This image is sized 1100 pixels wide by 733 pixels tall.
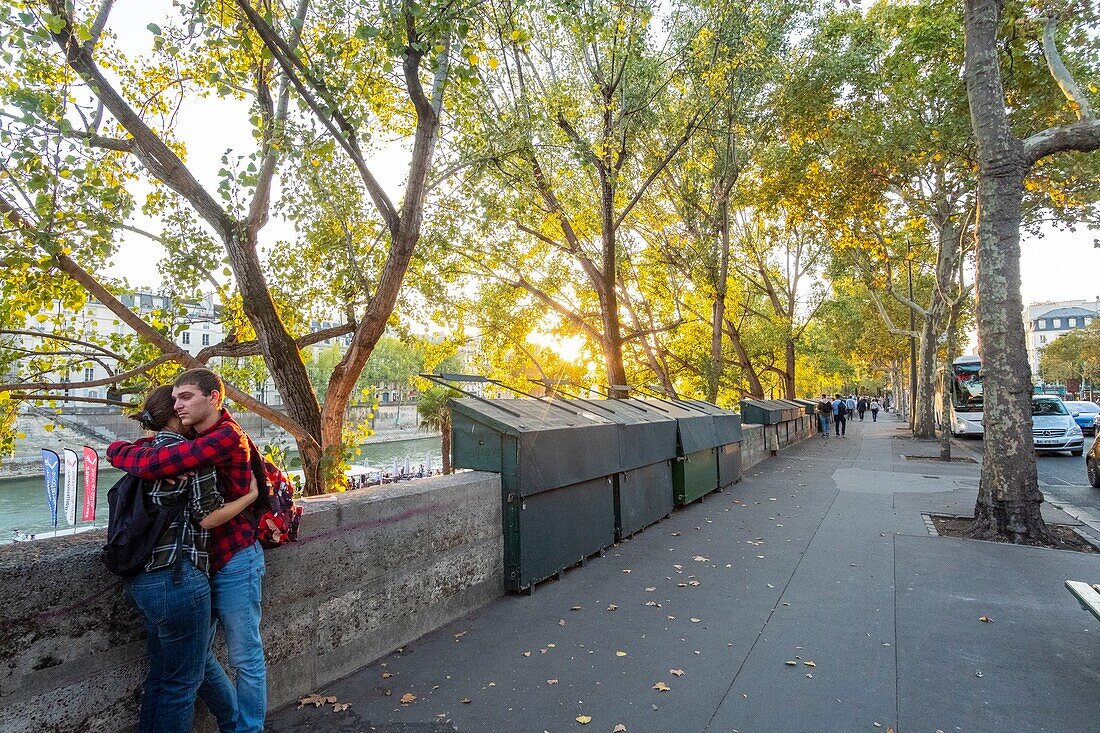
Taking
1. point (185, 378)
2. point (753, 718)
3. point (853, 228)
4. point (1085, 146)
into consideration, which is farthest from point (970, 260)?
point (185, 378)

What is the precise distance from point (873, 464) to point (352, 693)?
46.1ft

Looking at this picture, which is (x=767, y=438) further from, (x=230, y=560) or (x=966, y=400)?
(x=230, y=560)

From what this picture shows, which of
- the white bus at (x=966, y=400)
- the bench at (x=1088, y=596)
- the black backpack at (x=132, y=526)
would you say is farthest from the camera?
the white bus at (x=966, y=400)

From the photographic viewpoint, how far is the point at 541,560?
17.0 feet

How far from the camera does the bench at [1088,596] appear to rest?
3317 mm

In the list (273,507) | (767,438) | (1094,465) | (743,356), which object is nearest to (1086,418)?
(743,356)

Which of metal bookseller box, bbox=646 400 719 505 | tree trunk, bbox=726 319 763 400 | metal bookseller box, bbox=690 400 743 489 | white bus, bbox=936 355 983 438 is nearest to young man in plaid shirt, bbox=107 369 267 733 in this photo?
metal bookseller box, bbox=646 400 719 505

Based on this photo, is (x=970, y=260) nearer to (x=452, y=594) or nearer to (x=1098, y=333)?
(x=452, y=594)

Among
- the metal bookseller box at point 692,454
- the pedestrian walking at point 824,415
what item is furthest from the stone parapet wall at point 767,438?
the metal bookseller box at point 692,454

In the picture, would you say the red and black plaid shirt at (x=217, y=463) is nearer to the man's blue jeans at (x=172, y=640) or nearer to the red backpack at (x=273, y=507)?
the red backpack at (x=273, y=507)

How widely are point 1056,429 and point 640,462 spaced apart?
16.3 m

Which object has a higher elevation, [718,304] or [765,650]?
[718,304]

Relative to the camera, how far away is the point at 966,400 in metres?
25.3

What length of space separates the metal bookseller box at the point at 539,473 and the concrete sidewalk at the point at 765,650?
0.27 m
